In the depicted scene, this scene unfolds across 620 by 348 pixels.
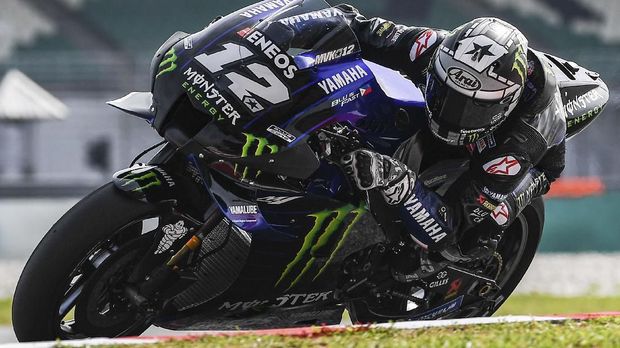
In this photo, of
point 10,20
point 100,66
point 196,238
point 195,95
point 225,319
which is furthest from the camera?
point 10,20

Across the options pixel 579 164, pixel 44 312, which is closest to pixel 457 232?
pixel 44 312

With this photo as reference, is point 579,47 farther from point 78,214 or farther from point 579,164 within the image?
point 78,214

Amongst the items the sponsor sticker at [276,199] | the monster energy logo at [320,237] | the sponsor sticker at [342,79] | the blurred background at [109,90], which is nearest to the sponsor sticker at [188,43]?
the sponsor sticker at [342,79]

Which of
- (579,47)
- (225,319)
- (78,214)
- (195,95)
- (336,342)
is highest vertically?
(195,95)

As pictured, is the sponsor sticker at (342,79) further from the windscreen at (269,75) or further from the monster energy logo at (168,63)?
the monster energy logo at (168,63)

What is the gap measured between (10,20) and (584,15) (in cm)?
1006

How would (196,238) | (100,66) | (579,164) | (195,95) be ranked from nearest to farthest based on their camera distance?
(195,95)
(196,238)
(579,164)
(100,66)

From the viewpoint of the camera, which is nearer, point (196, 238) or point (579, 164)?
point (196, 238)

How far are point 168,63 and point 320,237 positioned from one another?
35.3 inches

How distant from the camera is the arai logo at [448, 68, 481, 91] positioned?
3.48m

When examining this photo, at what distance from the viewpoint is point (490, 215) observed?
156 inches

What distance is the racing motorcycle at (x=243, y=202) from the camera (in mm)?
3309

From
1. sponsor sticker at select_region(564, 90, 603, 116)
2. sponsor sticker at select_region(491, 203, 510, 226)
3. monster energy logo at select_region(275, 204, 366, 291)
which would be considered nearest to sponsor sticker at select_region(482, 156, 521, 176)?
sponsor sticker at select_region(491, 203, 510, 226)

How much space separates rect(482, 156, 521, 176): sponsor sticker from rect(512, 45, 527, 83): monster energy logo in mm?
335
